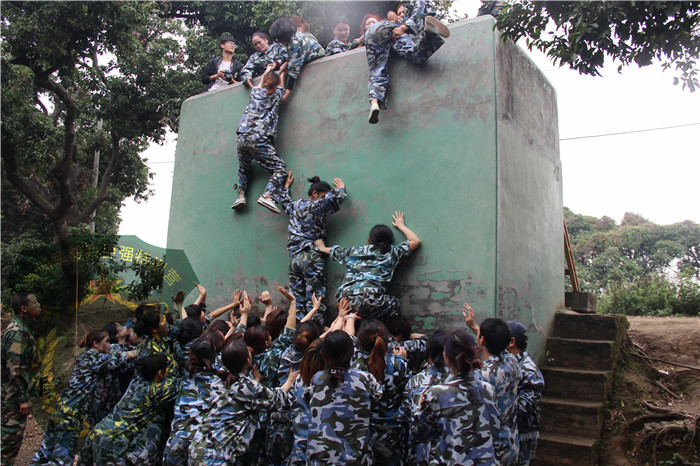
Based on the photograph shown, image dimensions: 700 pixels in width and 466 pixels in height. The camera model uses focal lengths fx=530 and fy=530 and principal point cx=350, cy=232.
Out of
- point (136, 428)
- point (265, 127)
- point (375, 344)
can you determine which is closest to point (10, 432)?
point (136, 428)

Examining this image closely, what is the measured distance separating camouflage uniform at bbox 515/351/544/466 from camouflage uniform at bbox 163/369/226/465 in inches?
87.0

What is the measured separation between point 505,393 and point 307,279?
9.81 ft

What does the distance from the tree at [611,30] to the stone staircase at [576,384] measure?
2.73 m

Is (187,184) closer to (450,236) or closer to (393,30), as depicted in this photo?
(393,30)

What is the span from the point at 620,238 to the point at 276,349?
30.7 m

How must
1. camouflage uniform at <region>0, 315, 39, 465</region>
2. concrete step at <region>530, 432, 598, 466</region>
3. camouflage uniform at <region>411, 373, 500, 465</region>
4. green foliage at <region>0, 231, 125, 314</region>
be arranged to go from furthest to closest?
1. green foliage at <region>0, 231, 125, 314</region>
2. camouflage uniform at <region>0, 315, 39, 465</region>
3. concrete step at <region>530, 432, 598, 466</region>
4. camouflage uniform at <region>411, 373, 500, 465</region>

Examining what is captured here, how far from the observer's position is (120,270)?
10.0 metres

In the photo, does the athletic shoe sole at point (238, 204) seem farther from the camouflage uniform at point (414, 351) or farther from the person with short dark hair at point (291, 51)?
the camouflage uniform at point (414, 351)

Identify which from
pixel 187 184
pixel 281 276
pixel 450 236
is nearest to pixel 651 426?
pixel 450 236

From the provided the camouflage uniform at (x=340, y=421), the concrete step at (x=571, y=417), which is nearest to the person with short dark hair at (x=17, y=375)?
the camouflage uniform at (x=340, y=421)

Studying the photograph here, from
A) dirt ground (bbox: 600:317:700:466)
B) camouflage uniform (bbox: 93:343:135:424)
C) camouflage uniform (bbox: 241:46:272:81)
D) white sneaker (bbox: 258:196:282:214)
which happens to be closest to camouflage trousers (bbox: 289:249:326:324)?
white sneaker (bbox: 258:196:282:214)

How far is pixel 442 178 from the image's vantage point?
→ 5.55m

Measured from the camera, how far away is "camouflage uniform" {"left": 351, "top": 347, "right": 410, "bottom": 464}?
3648mm

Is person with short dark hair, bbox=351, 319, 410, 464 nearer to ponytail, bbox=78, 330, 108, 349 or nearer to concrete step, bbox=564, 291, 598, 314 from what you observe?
ponytail, bbox=78, 330, 108, 349
